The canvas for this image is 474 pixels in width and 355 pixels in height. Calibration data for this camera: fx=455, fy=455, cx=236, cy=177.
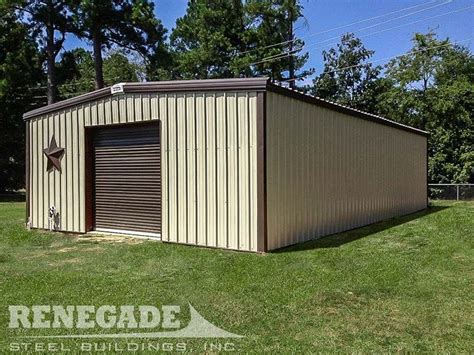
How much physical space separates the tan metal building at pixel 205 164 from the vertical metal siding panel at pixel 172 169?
0.02m

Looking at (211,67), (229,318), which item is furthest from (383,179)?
(211,67)

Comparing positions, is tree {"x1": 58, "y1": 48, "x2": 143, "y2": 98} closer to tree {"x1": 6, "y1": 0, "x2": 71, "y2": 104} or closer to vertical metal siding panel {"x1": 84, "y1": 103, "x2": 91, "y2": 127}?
tree {"x1": 6, "y1": 0, "x2": 71, "y2": 104}

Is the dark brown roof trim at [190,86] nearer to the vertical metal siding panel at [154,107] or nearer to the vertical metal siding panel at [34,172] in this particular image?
the vertical metal siding panel at [154,107]

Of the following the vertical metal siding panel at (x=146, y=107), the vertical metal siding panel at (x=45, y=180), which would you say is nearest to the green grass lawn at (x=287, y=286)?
the vertical metal siding panel at (x=45, y=180)

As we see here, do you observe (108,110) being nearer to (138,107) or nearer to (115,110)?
(115,110)

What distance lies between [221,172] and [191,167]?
0.62m

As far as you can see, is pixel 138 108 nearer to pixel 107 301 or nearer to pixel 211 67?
pixel 107 301

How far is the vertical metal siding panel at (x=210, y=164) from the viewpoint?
24.0ft

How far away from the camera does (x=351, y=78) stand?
25.5 metres

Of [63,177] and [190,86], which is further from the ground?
[190,86]

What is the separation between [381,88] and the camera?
25.4m

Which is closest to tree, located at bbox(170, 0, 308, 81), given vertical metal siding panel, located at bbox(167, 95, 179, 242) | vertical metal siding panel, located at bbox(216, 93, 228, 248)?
vertical metal siding panel, located at bbox(167, 95, 179, 242)

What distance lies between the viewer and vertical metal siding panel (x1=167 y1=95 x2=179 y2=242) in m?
7.80

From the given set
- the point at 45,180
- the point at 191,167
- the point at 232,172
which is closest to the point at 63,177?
the point at 45,180
